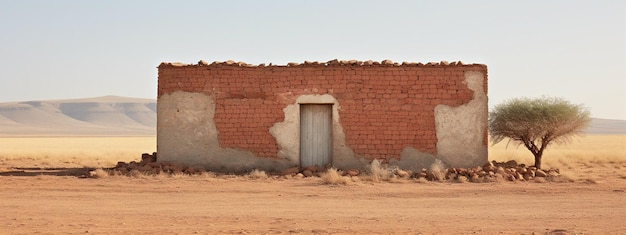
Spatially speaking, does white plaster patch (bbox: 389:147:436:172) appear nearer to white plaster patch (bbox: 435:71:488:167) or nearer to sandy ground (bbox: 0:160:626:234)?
white plaster patch (bbox: 435:71:488:167)

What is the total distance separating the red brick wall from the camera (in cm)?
1733

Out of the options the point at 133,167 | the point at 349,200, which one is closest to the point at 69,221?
the point at 349,200

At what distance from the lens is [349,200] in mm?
12797

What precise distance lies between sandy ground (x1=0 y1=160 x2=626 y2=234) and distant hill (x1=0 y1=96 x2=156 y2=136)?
110 meters

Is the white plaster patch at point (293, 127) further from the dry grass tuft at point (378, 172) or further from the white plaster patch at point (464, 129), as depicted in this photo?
the white plaster patch at point (464, 129)

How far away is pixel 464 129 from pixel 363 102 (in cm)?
242

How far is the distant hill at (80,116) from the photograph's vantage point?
12669 cm

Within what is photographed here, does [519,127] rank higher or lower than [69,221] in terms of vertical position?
higher

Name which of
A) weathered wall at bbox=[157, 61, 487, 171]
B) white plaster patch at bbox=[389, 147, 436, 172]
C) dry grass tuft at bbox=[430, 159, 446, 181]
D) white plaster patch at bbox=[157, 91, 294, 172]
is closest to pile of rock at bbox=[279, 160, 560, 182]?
dry grass tuft at bbox=[430, 159, 446, 181]

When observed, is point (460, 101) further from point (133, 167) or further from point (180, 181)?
point (133, 167)

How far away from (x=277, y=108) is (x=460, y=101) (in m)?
4.26

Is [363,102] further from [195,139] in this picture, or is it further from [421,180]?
[195,139]

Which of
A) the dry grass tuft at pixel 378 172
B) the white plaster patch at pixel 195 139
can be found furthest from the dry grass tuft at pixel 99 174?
the dry grass tuft at pixel 378 172

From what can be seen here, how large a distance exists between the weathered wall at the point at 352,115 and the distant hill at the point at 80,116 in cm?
10728
